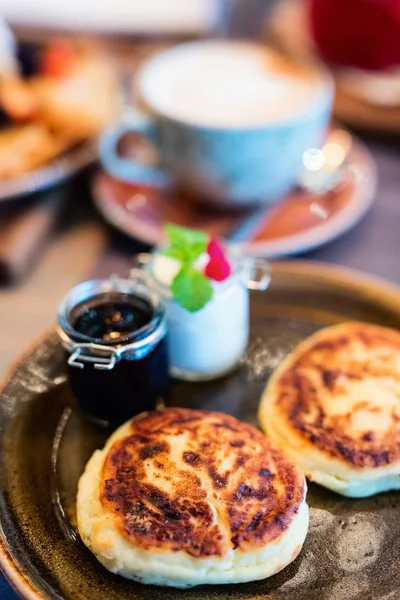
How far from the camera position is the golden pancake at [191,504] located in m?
0.96

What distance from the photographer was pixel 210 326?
1319 mm

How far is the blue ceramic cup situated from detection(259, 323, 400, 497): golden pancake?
537 millimetres

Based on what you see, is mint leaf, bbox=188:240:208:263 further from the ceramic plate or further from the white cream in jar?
the ceramic plate

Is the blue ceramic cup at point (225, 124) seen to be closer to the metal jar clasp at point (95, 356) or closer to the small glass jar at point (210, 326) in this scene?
the small glass jar at point (210, 326)

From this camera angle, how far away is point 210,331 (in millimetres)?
1325

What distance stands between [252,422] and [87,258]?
30.0 inches

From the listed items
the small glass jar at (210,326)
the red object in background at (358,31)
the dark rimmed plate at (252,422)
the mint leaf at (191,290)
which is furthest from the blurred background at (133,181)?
the mint leaf at (191,290)

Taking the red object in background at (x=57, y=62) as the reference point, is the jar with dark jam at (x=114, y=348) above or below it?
below

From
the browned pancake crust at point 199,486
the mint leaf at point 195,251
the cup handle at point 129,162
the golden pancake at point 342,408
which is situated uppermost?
the mint leaf at point 195,251

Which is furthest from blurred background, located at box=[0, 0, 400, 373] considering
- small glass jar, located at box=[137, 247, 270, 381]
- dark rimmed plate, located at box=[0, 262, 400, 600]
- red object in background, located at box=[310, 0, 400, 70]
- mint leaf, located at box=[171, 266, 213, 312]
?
mint leaf, located at box=[171, 266, 213, 312]

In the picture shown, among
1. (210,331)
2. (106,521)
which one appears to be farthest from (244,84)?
(106,521)

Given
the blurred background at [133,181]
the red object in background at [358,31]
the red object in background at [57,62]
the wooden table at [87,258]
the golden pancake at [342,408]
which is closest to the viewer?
the golden pancake at [342,408]

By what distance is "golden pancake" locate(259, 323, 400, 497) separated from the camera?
3.62ft

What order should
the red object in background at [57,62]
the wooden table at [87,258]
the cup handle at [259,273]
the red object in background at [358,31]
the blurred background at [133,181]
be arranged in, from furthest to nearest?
1. the red object in background at [57,62]
2. the red object in background at [358,31]
3. the blurred background at [133,181]
4. the wooden table at [87,258]
5. the cup handle at [259,273]
